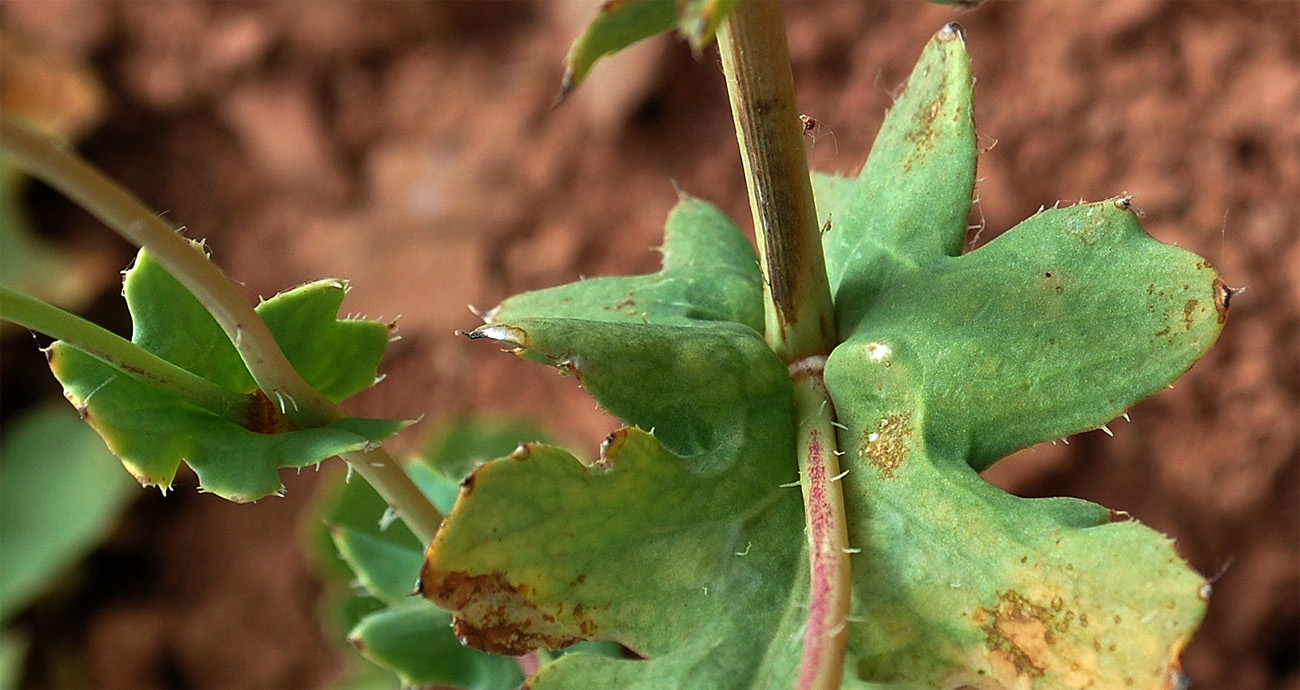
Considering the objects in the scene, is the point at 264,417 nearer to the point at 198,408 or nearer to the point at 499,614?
the point at 198,408

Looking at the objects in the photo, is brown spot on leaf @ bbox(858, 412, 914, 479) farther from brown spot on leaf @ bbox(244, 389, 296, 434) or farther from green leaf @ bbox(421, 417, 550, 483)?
green leaf @ bbox(421, 417, 550, 483)

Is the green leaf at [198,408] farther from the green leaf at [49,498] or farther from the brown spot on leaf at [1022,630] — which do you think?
the green leaf at [49,498]

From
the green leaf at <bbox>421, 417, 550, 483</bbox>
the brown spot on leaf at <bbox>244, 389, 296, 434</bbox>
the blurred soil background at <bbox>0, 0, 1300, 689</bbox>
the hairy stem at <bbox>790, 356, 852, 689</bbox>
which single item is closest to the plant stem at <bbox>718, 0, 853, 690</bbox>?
the hairy stem at <bbox>790, 356, 852, 689</bbox>

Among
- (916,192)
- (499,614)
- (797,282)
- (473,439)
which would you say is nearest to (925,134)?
(916,192)


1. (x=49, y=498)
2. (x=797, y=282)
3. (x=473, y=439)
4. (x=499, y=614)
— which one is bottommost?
(x=499, y=614)

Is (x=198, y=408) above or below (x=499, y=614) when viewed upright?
above
